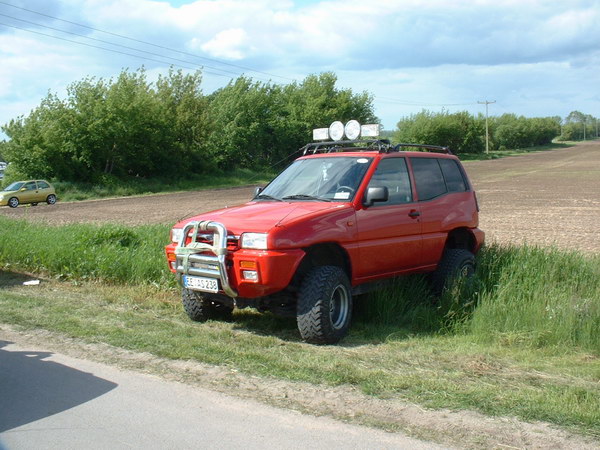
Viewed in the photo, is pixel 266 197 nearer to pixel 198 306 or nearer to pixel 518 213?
pixel 198 306

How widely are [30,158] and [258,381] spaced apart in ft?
132

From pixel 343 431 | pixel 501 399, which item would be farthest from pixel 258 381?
pixel 501 399

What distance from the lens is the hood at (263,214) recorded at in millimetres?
6750

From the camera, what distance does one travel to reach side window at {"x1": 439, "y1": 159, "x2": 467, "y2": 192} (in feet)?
29.3

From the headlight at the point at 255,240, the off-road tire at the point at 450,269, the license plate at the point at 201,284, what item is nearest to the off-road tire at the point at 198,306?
the license plate at the point at 201,284

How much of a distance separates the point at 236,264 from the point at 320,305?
94cm

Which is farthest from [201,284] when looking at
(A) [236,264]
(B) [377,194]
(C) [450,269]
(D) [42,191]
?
(D) [42,191]

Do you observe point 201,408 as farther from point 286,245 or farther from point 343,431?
point 286,245

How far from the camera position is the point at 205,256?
6988 millimetres

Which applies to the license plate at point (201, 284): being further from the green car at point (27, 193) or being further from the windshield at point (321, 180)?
the green car at point (27, 193)

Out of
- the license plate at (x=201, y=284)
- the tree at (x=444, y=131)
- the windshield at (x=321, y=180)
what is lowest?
the license plate at (x=201, y=284)

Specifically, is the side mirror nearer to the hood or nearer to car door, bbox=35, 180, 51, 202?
the hood

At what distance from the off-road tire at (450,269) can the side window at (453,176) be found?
87 centimetres

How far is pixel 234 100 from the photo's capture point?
59000 millimetres
